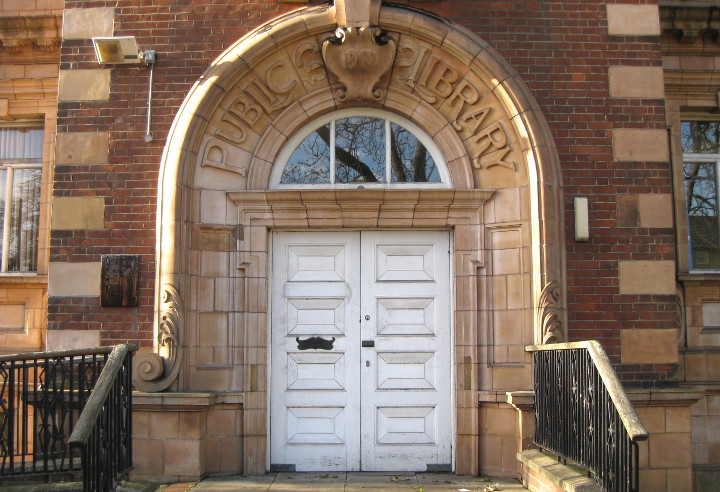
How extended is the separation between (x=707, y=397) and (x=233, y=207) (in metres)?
5.29

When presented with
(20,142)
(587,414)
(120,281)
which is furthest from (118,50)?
(587,414)

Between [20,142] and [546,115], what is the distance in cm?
589

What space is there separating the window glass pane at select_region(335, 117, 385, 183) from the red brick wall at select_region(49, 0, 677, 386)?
132 centimetres

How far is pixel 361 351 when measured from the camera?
801 cm

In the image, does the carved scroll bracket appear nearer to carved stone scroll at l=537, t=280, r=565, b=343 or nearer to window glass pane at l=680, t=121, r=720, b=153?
carved stone scroll at l=537, t=280, r=565, b=343

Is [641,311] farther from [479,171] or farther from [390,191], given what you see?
[390,191]

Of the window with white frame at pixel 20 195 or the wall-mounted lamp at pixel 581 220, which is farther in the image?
the window with white frame at pixel 20 195

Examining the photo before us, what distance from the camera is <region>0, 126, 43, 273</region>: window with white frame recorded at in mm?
9102

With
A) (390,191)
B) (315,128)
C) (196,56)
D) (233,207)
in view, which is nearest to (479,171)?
(390,191)

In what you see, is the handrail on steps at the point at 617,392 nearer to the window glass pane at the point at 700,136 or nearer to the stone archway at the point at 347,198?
the stone archway at the point at 347,198

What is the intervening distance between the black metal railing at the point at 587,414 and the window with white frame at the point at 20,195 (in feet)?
18.8

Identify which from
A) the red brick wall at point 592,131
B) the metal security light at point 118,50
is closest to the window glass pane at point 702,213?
the red brick wall at point 592,131

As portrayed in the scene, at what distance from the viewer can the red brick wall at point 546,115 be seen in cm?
778

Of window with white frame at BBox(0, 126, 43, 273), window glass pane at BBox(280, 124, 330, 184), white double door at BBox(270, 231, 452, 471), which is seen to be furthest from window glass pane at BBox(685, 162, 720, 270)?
window with white frame at BBox(0, 126, 43, 273)
